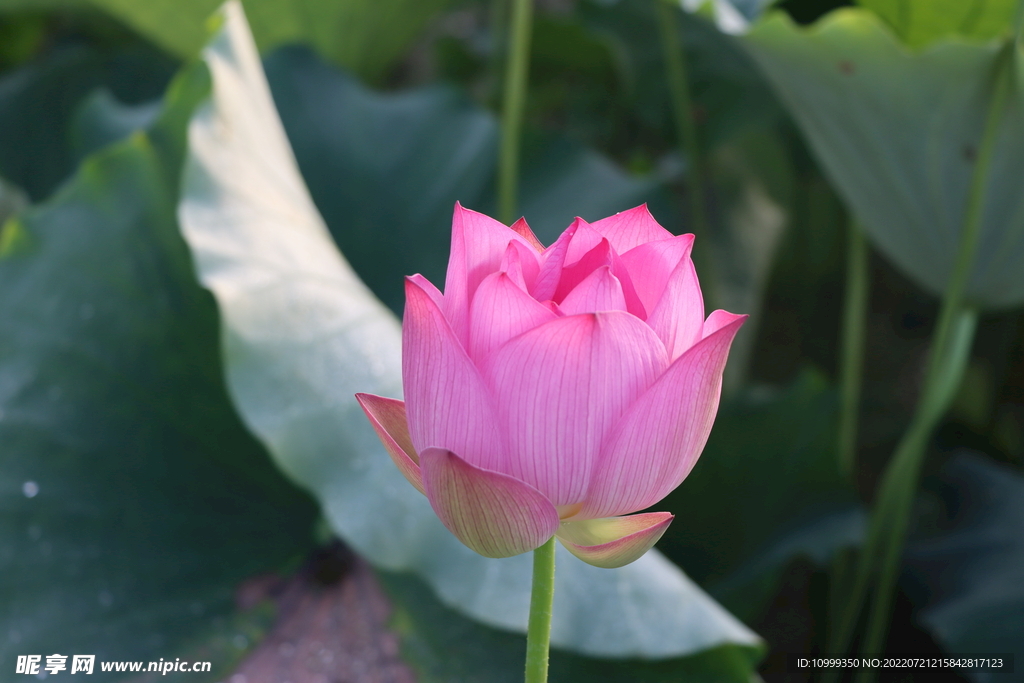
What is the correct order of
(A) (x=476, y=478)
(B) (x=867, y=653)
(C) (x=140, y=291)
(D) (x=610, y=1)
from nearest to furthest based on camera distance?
(A) (x=476, y=478) < (C) (x=140, y=291) < (B) (x=867, y=653) < (D) (x=610, y=1)

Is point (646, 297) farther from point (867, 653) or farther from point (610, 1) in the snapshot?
point (610, 1)

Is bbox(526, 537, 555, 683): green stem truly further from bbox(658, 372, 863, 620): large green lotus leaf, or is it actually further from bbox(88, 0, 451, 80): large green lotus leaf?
bbox(88, 0, 451, 80): large green lotus leaf

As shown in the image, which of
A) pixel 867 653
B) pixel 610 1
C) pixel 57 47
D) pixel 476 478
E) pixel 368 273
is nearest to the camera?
pixel 476 478

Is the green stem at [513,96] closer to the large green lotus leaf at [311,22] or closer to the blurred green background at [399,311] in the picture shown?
the blurred green background at [399,311]

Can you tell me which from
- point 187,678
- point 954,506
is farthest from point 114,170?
point 954,506

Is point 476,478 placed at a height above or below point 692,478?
above

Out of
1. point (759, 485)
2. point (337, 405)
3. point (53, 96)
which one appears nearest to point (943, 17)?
point (759, 485)

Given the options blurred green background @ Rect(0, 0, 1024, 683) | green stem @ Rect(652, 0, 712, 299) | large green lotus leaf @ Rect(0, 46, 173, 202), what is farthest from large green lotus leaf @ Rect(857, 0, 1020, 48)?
large green lotus leaf @ Rect(0, 46, 173, 202)
